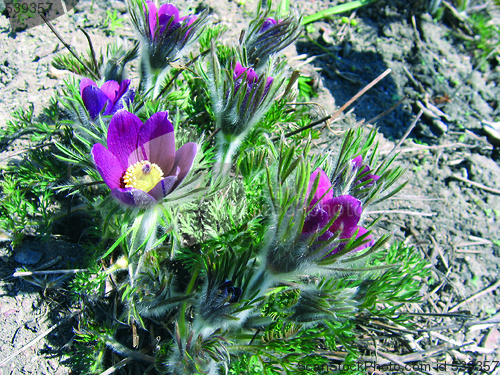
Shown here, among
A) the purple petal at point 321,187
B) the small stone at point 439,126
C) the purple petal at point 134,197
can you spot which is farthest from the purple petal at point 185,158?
the small stone at point 439,126

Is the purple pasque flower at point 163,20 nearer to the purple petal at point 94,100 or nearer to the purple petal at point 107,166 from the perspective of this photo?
the purple petal at point 94,100

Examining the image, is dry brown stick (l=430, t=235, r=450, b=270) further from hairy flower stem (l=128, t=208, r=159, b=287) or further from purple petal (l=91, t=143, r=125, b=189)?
purple petal (l=91, t=143, r=125, b=189)

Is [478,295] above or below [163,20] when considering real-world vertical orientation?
below

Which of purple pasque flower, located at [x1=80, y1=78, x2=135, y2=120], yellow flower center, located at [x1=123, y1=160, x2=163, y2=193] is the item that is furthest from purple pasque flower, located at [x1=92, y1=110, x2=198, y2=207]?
purple pasque flower, located at [x1=80, y1=78, x2=135, y2=120]

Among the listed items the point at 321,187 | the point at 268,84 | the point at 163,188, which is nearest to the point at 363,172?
the point at 321,187

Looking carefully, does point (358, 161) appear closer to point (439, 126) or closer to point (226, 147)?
point (226, 147)

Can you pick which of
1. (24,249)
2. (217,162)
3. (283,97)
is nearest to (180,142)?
(217,162)
